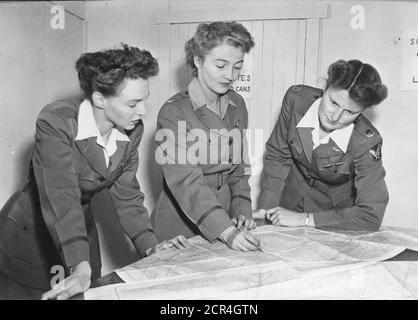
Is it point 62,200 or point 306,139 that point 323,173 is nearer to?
point 306,139

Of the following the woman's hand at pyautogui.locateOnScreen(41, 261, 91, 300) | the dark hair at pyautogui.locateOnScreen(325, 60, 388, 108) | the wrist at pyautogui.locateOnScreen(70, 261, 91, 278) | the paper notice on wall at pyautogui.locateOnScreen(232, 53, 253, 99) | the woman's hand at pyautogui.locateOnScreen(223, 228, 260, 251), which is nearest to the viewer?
the woman's hand at pyautogui.locateOnScreen(41, 261, 91, 300)

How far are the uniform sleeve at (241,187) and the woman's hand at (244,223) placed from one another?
0.21 ft

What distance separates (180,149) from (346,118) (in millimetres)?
503

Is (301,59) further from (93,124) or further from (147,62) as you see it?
(93,124)

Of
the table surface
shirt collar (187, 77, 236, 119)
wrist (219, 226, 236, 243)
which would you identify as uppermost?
shirt collar (187, 77, 236, 119)

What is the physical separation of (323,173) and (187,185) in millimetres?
518

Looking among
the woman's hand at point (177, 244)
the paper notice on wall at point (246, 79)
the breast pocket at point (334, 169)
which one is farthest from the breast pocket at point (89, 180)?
the paper notice on wall at point (246, 79)

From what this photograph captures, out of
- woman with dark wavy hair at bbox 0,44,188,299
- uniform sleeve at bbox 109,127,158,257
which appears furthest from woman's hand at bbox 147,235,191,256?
uniform sleeve at bbox 109,127,158,257

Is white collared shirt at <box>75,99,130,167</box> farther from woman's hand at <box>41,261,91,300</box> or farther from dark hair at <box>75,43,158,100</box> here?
woman's hand at <box>41,261,91,300</box>

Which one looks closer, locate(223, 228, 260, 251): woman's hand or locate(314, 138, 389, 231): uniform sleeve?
locate(223, 228, 260, 251): woman's hand

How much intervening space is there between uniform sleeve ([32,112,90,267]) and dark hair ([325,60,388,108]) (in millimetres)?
774

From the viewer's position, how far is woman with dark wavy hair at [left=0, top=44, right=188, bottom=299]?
0.88 metres

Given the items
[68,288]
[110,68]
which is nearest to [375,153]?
[110,68]

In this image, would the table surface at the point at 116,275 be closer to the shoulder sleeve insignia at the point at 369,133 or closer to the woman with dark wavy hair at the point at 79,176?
the woman with dark wavy hair at the point at 79,176
